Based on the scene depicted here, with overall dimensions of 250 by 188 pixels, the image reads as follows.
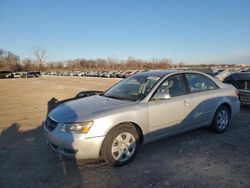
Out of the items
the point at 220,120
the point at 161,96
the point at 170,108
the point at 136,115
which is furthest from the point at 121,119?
the point at 220,120

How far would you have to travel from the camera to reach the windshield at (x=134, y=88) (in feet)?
13.7

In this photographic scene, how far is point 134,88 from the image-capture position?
4555mm

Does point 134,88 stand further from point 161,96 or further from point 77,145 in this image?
point 77,145

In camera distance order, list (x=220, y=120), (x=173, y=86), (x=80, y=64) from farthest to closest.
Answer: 1. (x=80, y=64)
2. (x=220, y=120)
3. (x=173, y=86)

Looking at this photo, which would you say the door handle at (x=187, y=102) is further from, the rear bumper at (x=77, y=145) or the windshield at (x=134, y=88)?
the rear bumper at (x=77, y=145)

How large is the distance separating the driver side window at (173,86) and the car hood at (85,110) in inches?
30.6

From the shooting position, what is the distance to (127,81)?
16.5 ft

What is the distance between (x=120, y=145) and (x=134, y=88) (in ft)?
4.41

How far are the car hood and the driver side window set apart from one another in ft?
2.55

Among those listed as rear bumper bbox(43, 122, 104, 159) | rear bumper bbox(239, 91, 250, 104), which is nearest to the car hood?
rear bumper bbox(43, 122, 104, 159)

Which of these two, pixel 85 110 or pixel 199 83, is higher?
pixel 199 83

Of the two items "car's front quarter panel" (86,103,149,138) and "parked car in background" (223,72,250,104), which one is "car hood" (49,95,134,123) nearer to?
"car's front quarter panel" (86,103,149,138)

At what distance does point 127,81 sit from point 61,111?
1.72 meters

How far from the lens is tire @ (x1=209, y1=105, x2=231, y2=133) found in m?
5.08
